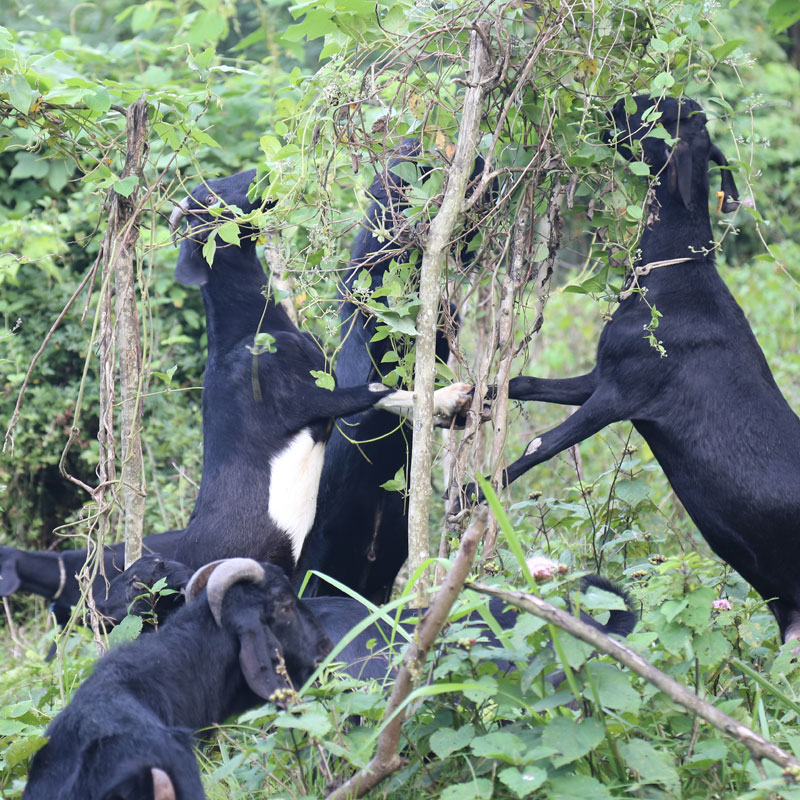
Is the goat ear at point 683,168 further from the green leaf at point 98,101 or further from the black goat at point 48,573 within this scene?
the black goat at point 48,573

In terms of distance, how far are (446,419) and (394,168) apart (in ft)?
2.74

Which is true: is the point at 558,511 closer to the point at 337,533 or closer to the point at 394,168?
the point at 337,533

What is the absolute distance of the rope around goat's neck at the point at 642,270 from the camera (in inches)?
134

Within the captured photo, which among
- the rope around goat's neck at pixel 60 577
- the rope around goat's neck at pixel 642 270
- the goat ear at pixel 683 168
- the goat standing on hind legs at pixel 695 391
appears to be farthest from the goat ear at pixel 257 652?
the rope around goat's neck at pixel 60 577

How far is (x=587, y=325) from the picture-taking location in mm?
7875

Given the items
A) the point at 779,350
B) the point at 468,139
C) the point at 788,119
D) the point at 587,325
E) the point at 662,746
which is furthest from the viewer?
the point at 788,119

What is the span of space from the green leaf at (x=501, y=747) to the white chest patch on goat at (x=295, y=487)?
1.68 m

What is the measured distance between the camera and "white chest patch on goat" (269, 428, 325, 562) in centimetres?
384

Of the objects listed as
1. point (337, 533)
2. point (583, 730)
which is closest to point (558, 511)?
point (337, 533)

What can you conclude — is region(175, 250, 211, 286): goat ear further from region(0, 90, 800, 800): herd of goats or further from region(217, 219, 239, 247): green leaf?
region(217, 219, 239, 247): green leaf

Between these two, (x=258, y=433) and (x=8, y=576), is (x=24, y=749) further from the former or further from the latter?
(x=8, y=576)

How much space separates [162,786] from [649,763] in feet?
3.48

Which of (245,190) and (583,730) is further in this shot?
(245,190)

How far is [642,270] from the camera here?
349 centimetres
